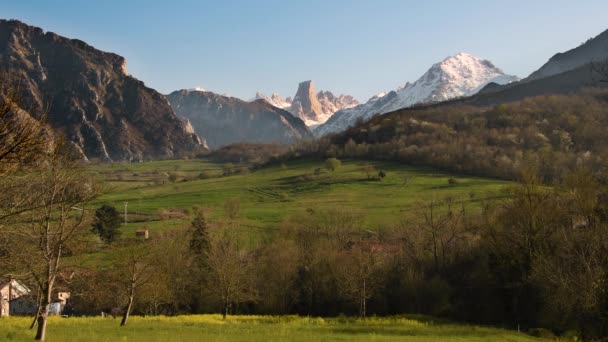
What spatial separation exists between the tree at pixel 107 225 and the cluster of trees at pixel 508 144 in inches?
3526

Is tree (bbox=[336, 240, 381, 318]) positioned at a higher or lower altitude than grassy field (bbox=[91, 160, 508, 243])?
lower

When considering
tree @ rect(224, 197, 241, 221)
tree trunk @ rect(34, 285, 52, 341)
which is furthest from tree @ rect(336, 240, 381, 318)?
tree trunk @ rect(34, 285, 52, 341)

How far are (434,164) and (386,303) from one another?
92.0 meters

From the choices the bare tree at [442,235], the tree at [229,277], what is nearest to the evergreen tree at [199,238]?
the tree at [229,277]

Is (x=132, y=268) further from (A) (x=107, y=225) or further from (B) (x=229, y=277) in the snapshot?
(A) (x=107, y=225)

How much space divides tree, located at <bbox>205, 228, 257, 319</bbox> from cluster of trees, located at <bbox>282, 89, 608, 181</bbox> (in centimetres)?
8080

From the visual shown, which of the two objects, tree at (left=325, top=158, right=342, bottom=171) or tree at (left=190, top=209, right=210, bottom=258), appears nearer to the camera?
tree at (left=190, top=209, right=210, bottom=258)

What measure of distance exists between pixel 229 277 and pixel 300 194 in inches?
2791

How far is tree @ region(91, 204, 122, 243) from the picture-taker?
85062 mm

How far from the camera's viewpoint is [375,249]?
72.5m

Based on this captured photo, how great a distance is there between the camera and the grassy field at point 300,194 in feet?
334

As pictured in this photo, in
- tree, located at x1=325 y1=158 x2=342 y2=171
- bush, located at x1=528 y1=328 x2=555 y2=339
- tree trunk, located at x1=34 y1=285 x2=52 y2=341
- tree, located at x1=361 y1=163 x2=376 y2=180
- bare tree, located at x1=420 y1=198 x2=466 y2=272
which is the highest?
tree, located at x1=325 y1=158 x2=342 y2=171

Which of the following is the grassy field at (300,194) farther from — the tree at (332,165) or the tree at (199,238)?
the tree at (199,238)

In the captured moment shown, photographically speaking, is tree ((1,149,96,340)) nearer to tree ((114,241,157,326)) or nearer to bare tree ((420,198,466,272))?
tree ((114,241,157,326))
